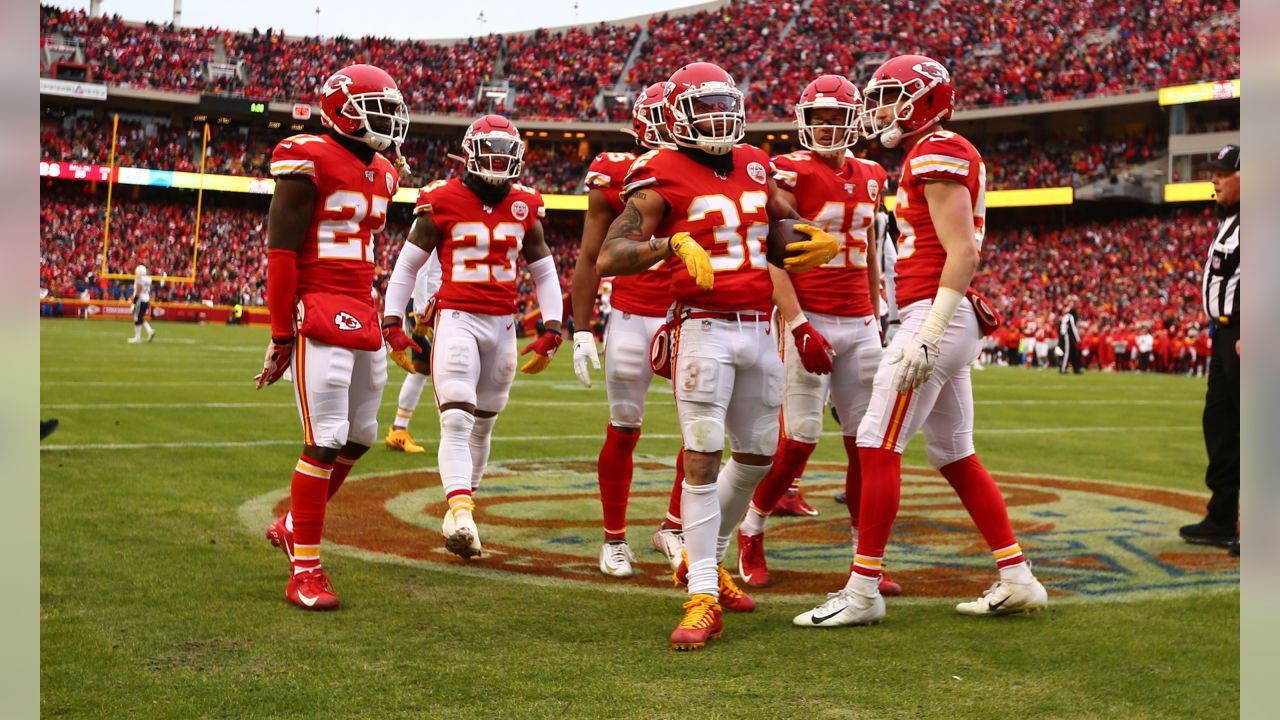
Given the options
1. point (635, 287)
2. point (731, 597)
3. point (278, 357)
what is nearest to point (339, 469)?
point (278, 357)

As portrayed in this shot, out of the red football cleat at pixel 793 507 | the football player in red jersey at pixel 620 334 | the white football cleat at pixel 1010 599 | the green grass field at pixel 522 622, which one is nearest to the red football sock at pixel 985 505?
the white football cleat at pixel 1010 599

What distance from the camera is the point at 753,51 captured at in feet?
164

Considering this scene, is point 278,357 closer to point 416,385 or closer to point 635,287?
point 635,287

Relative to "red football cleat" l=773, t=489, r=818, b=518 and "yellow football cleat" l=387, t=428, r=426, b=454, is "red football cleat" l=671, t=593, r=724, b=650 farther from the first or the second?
"yellow football cleat" l=387, t=428, r=426, b=454

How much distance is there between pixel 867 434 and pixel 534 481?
4.23m

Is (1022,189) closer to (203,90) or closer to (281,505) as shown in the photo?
(203,90)

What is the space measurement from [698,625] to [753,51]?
48277 mm

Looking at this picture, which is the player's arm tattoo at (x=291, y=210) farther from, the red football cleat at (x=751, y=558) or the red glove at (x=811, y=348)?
the red football cleat at (x=751, y=558)

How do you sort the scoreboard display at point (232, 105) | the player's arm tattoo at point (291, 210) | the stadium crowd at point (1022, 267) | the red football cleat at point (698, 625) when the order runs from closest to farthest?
the red football cleat at point (698, 625)
the player's arm tattoo at point (291, 210)
the stadium crowd at point (1022, 267)
the scoreboard display at point (232, 105)

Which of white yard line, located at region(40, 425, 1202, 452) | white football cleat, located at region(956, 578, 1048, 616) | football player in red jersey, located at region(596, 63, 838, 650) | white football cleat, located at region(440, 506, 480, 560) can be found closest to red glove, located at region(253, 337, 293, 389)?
white football cleat, located at region(440, 506, 480, 560)

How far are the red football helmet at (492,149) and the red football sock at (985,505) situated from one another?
2834 mm

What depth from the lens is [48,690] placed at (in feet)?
11.9

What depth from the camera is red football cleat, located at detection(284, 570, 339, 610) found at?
480cm

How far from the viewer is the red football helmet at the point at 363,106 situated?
5.25 meters
